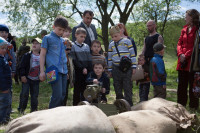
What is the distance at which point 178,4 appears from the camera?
27.3m

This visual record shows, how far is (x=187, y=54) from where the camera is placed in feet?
16.4

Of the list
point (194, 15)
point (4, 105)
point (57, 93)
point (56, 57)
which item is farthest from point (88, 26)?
point (4, 105)

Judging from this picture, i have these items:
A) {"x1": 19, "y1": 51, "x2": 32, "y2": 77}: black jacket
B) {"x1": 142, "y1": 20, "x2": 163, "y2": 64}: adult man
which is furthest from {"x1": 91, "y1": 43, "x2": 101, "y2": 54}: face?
{"x1": 142, "y1": 20, "x2": 163, "y2": 64}: adult man

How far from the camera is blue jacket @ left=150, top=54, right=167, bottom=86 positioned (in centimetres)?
504

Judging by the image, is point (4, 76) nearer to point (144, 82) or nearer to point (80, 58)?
point (80, 58)

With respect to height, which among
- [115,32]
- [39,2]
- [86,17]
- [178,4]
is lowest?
[115,32]

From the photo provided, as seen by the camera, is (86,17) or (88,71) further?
(86,17)

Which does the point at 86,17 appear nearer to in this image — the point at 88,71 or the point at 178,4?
the point at 88,71

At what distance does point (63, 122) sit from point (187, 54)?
378 cm

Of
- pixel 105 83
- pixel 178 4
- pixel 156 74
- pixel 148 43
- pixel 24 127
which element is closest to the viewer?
pixel 24 127

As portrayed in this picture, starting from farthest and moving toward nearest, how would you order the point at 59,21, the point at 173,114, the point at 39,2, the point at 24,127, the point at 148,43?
the point at 39,2 < the point at 148,43 < the point at 59,21 < the point at 173,114 < the point at 24,127

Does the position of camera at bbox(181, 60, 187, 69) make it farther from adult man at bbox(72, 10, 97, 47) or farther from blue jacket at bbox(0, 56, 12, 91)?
blue jacket at bbox(0, 56, 12, 91)

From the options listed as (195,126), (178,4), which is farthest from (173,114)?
(178,4)

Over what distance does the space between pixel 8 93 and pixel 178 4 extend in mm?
26558
